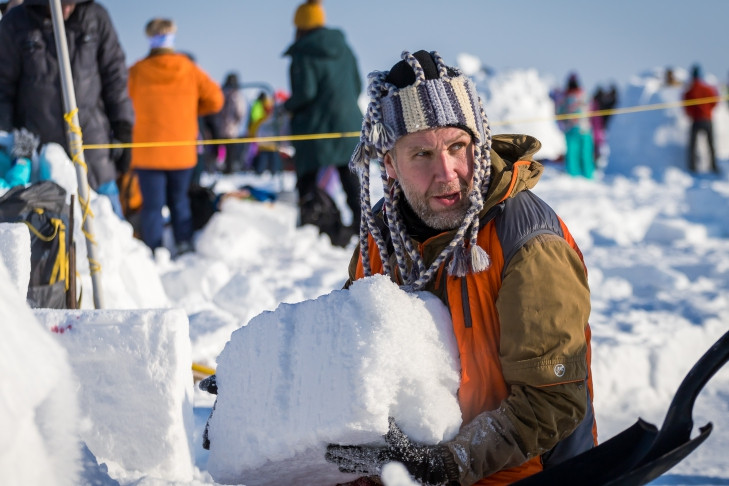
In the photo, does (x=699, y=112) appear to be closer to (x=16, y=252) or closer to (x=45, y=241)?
(x=45, y=241)

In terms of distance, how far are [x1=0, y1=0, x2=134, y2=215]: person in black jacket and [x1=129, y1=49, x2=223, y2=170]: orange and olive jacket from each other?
4.32 feet

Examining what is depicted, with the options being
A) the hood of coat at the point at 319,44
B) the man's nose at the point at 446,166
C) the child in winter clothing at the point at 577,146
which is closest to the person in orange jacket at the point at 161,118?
the hood of coat at the point at 319,44

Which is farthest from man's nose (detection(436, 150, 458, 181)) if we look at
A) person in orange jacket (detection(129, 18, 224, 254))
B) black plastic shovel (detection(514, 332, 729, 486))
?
person in orange jacket (detection(129, 18, 224, 254))

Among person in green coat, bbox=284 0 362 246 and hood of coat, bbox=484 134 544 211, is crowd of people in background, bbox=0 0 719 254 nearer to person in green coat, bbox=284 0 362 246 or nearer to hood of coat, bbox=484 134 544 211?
person in green coat, bbox=284 0 362 246

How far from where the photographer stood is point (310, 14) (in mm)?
7004

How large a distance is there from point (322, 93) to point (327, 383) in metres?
5.65

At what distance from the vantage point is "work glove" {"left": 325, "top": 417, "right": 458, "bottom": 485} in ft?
5.69

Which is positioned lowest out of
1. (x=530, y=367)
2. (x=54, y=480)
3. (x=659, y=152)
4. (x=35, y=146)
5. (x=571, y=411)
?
(x=659, y=152)

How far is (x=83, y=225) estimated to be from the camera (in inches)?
143

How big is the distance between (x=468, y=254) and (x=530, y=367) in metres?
0.31

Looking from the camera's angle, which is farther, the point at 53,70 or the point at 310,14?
the point at 310,14

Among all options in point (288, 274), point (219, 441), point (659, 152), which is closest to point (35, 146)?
point (288, 274)

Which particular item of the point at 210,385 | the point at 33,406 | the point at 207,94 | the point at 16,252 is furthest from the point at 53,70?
the point at 33,406

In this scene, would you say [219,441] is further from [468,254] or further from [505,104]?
[505,104]
